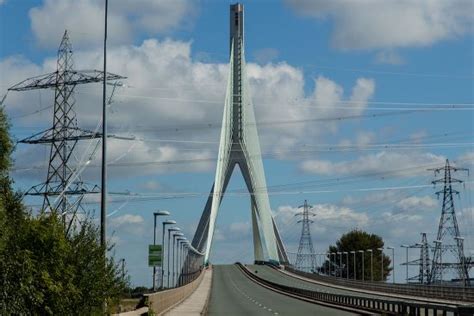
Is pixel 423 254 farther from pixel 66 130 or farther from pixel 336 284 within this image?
pixel 66 130

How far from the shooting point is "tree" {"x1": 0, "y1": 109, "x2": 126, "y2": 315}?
67.4 ft

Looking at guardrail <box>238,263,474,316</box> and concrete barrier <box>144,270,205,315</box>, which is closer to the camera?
guardrail <box>238,263,474,316</box>

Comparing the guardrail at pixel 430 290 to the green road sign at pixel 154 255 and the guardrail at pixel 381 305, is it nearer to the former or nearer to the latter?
the guardrail at pixel 381 305

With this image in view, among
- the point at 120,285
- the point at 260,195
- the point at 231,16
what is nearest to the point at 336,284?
the point at 260,195

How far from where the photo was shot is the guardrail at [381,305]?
3584cm

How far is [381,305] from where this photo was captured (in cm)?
5650

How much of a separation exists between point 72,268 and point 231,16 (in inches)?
6017

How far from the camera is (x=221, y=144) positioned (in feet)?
472

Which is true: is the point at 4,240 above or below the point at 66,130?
below

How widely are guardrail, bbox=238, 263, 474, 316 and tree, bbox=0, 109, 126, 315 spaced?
13500 millimetres

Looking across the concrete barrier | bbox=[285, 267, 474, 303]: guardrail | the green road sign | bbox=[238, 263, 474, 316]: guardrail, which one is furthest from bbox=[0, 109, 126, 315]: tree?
bbox=[285, 267, 474, 303]: guardrail

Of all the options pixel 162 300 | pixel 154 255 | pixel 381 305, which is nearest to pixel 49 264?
pixel 162 300

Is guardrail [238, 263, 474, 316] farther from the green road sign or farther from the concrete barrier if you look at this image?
the green road sign

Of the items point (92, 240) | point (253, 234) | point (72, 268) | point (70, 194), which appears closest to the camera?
point (72, 268)
